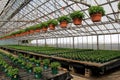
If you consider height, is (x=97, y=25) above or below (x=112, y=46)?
above

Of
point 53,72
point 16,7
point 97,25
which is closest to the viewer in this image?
point 53,72

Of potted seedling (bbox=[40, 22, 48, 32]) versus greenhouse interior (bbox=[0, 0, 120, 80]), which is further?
potted seedling (bbox=[40, 22, 48, 32])

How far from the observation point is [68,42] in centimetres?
2019

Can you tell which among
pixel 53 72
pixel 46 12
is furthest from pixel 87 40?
pixel 53 72

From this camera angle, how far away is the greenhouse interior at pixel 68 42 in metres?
4.00

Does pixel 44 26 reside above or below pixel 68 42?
above

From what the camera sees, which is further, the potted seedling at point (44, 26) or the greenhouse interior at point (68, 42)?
the potted seedling at point (44, 26)

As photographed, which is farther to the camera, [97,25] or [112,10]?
[97,25]

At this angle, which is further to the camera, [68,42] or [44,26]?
[68,42]

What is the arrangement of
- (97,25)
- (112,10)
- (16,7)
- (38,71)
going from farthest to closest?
(97,25) < (16,7) < (112,10) < (38,71)

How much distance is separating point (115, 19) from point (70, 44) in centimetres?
998

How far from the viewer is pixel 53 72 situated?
3.66 m

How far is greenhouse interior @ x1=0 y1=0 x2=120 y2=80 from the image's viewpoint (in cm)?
400

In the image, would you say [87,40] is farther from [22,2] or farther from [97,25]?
[22,2]
